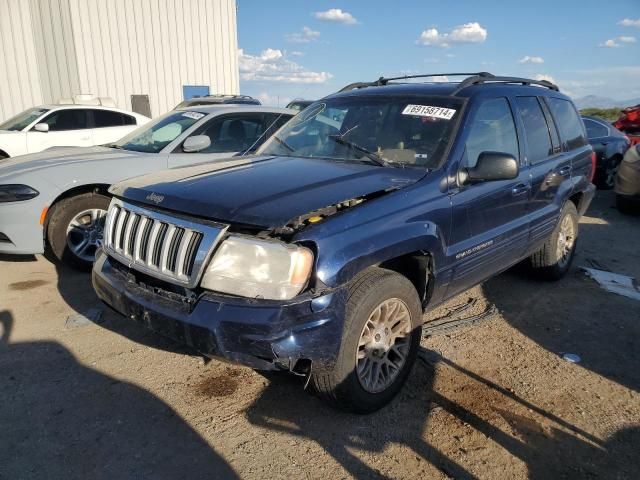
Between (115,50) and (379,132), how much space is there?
15.9 m

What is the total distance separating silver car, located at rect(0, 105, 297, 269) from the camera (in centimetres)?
464

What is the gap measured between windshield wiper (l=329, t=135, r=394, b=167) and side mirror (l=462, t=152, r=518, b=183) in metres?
0.53

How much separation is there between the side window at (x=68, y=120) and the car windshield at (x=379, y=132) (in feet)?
22.9

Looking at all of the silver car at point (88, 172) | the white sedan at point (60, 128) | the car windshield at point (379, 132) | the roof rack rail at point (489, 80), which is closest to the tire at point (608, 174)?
the roof rack rail at point (489, 80)

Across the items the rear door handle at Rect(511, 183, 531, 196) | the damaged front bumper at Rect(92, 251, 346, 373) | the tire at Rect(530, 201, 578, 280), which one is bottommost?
the tire at Rect(530, 201, 578, 280)

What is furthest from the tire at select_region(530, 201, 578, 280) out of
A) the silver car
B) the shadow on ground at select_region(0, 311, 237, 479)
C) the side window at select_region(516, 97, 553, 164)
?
the shadow on ground at select_region(0, 311, 237, 479)

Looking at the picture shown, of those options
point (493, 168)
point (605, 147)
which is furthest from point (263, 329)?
point (605, 147)

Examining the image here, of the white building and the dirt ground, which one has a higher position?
the white building

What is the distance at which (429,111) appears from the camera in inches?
137

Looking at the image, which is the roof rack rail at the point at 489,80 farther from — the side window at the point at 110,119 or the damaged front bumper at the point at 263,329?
the side window at the point at 110,119

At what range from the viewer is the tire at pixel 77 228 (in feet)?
16.0

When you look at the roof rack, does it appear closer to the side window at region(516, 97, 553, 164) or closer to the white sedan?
the side window at region(516, 97, 553, 164)

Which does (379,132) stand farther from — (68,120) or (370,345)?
(68,120)

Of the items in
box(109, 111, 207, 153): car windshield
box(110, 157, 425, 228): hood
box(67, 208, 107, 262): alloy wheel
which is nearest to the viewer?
box(110, 157, 425, 228): hood
